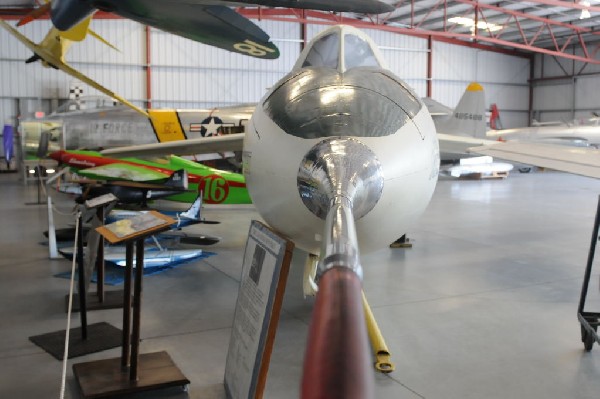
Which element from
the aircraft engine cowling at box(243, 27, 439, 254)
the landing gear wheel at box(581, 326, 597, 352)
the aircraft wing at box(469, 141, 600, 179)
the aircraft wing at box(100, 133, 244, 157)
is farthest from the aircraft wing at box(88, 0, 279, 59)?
the landing gear wheel at box(581, 326, 597, 352)

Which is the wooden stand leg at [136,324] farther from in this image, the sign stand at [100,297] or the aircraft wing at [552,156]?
the aircraft wing at [552,156]

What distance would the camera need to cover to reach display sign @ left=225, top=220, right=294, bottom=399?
275cm

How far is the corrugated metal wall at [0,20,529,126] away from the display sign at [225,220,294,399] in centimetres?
2304

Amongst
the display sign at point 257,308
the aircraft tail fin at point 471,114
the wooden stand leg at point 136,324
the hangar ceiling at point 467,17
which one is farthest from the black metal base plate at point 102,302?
the hangar ceiling at point 467,17

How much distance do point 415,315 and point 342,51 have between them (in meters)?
2.50

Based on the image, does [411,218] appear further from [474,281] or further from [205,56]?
[205,56]

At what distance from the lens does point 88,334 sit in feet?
14.9

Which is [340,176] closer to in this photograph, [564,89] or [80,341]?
[80,341]

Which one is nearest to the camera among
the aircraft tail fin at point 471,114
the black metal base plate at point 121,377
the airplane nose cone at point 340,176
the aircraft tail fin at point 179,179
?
the airplane nose cone at point 340,176

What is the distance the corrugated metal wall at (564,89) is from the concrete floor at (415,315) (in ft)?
82.4

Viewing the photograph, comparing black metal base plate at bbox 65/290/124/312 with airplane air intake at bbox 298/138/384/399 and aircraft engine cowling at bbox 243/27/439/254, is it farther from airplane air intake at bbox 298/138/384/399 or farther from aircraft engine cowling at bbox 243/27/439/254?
airplane air intake at bbox 298/138/384/399

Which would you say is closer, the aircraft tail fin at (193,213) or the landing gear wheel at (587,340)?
the landing gear wheel at (587,340)

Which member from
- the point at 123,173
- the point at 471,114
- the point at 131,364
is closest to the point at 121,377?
the point at 131,364

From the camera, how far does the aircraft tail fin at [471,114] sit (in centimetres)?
1638
